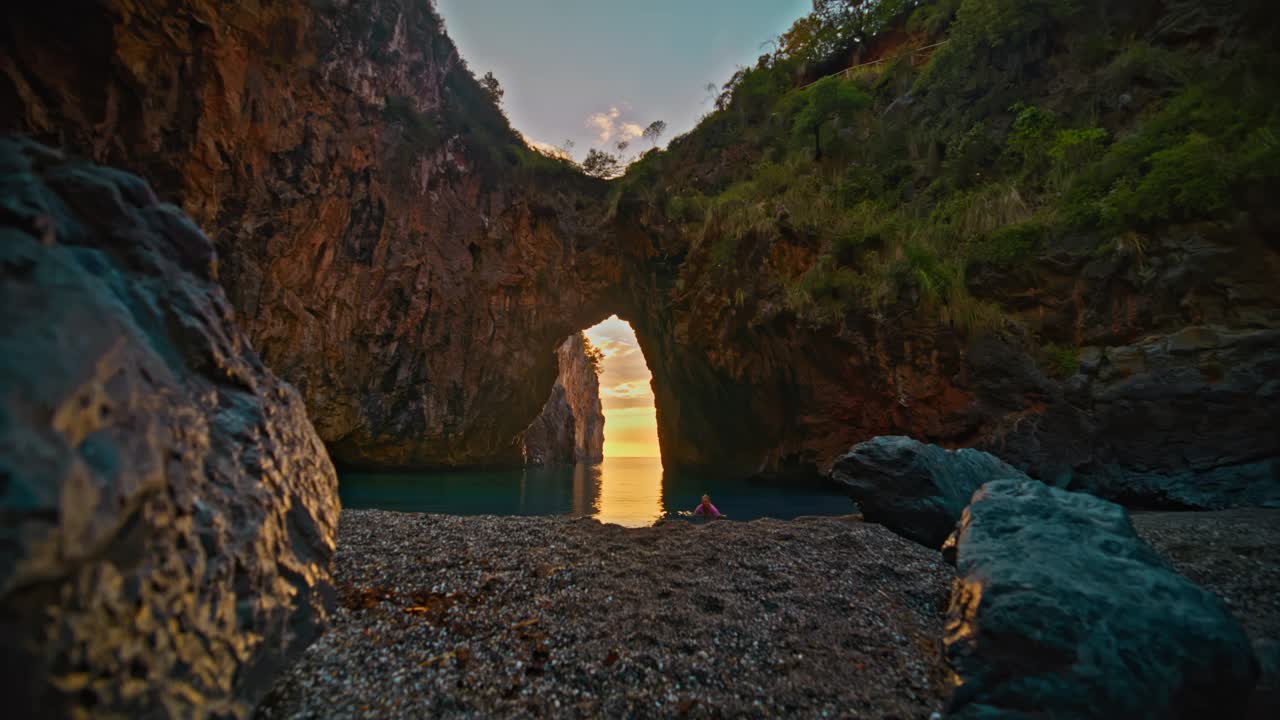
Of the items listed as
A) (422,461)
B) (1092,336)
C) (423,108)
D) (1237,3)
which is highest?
(423,108)

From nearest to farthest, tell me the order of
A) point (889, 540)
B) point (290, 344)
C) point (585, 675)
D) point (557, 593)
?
point (585, 675) < point (557, 593) < point (889, 540) < point (290, 344)

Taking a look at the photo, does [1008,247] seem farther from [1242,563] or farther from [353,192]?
[353,192]

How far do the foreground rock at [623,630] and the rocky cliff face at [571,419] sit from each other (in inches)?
Answer: 971

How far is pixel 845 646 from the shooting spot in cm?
333

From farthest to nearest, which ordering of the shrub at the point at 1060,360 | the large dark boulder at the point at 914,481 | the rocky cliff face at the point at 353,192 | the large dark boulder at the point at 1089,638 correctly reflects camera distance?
1. the shrub at the point at 1060,360
2. the rocky cliff face at the point at 353,192
3. the large dark boulder at the point at 914,481
4. the large dark boulder at the point at 1089,638

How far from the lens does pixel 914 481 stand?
20.3 feet

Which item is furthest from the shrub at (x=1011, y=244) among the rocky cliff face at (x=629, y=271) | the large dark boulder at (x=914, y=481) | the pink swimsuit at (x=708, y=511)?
the pink swimsuit at (x=708, y=511)

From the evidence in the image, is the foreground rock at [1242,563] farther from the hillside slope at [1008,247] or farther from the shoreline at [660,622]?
the hillside slope at [1008,247]

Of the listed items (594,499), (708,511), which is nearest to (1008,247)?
(708,511)

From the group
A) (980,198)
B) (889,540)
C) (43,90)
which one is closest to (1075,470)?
(889,540)

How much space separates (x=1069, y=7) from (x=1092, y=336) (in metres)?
8.24

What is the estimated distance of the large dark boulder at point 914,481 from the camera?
591 cm

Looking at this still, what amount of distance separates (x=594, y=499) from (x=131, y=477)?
494 inches

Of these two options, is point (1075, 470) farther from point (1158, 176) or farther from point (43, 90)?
point (43, 90)
